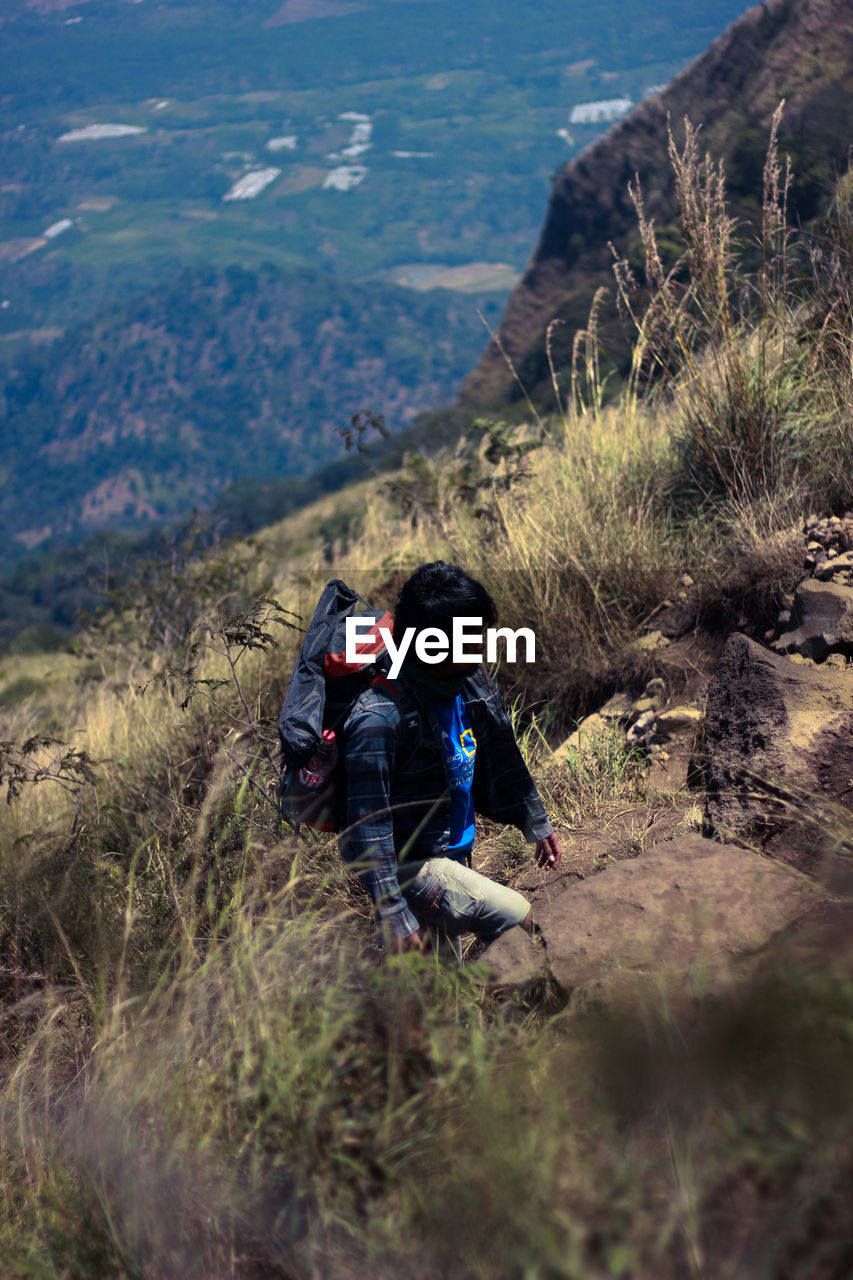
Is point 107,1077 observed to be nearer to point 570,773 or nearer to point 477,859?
point 477,859

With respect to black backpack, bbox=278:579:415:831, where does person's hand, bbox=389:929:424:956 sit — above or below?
below

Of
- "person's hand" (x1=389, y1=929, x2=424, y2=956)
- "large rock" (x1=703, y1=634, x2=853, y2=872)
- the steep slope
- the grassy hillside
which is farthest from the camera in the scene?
the steep slope

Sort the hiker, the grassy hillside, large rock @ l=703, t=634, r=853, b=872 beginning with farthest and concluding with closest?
large rock @ l=703, t=634, r=853, b=872 → the hiker → the grassy hillside

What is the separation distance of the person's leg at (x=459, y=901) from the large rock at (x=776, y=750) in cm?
73

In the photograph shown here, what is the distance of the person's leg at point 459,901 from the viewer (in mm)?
2631

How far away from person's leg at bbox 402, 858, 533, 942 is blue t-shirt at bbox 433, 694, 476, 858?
5.2 inches

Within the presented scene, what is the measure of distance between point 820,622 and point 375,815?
2109 millimetres

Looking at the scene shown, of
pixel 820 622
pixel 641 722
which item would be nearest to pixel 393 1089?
pixel 641 722

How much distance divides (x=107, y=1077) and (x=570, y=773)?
2156 mm

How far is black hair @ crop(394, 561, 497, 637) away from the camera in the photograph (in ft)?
8.30

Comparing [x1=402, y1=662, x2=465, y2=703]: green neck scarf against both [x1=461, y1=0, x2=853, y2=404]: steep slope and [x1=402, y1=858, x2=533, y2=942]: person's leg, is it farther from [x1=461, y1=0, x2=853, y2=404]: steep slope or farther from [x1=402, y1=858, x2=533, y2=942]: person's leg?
[x1=461, y1=0, x2=853, y2=404]: steep slope

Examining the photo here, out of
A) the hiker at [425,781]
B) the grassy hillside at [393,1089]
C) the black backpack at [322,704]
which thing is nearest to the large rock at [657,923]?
the grassy hillside at [393,1089]

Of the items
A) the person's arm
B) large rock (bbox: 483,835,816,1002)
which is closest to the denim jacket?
the person's arm

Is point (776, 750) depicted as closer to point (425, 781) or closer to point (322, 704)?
point (425, 781)
